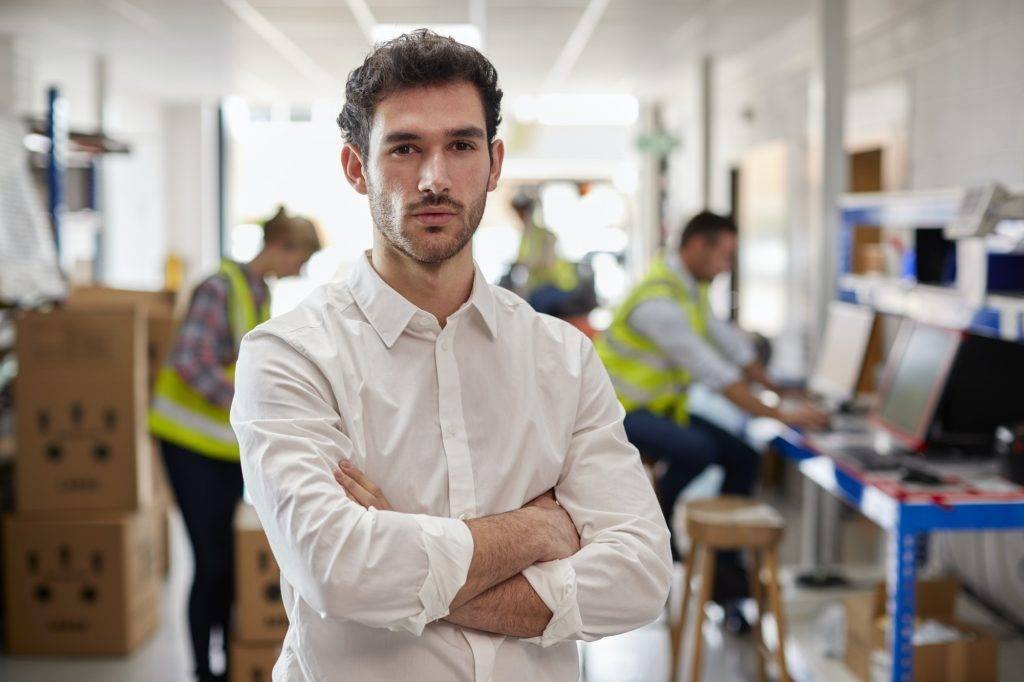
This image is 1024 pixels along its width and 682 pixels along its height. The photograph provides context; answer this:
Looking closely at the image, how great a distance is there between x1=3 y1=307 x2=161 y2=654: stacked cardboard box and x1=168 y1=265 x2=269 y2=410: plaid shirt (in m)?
0.83

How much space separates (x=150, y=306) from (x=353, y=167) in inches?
153

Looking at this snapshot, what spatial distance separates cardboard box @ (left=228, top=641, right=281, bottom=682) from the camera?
331 cm

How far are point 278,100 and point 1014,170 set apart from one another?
806 cm

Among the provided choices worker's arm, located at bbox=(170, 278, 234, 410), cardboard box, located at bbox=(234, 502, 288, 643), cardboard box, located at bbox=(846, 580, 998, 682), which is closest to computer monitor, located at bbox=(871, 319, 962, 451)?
cardboard box, located at bbox=(846, 580, 998, 682)

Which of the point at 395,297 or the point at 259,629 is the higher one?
the point at 395,297

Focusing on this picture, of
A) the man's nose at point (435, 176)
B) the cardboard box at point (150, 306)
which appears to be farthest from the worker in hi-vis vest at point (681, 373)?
the man's nose at point (435, 176)

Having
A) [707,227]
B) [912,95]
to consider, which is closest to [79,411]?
[707,227]

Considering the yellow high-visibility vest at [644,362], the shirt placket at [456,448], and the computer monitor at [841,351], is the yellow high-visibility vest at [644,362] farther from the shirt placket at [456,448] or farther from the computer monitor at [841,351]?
the shirt placket at [456,448]

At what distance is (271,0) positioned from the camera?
5.71m

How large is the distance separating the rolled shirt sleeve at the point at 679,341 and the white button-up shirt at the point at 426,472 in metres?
2.50

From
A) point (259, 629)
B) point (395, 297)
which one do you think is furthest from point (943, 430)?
point (395, 297)

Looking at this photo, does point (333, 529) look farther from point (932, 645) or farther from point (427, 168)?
point (932, 645)

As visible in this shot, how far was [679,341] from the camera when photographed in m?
4.05

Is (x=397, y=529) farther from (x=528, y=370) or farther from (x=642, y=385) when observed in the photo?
(x=642, y=385)
